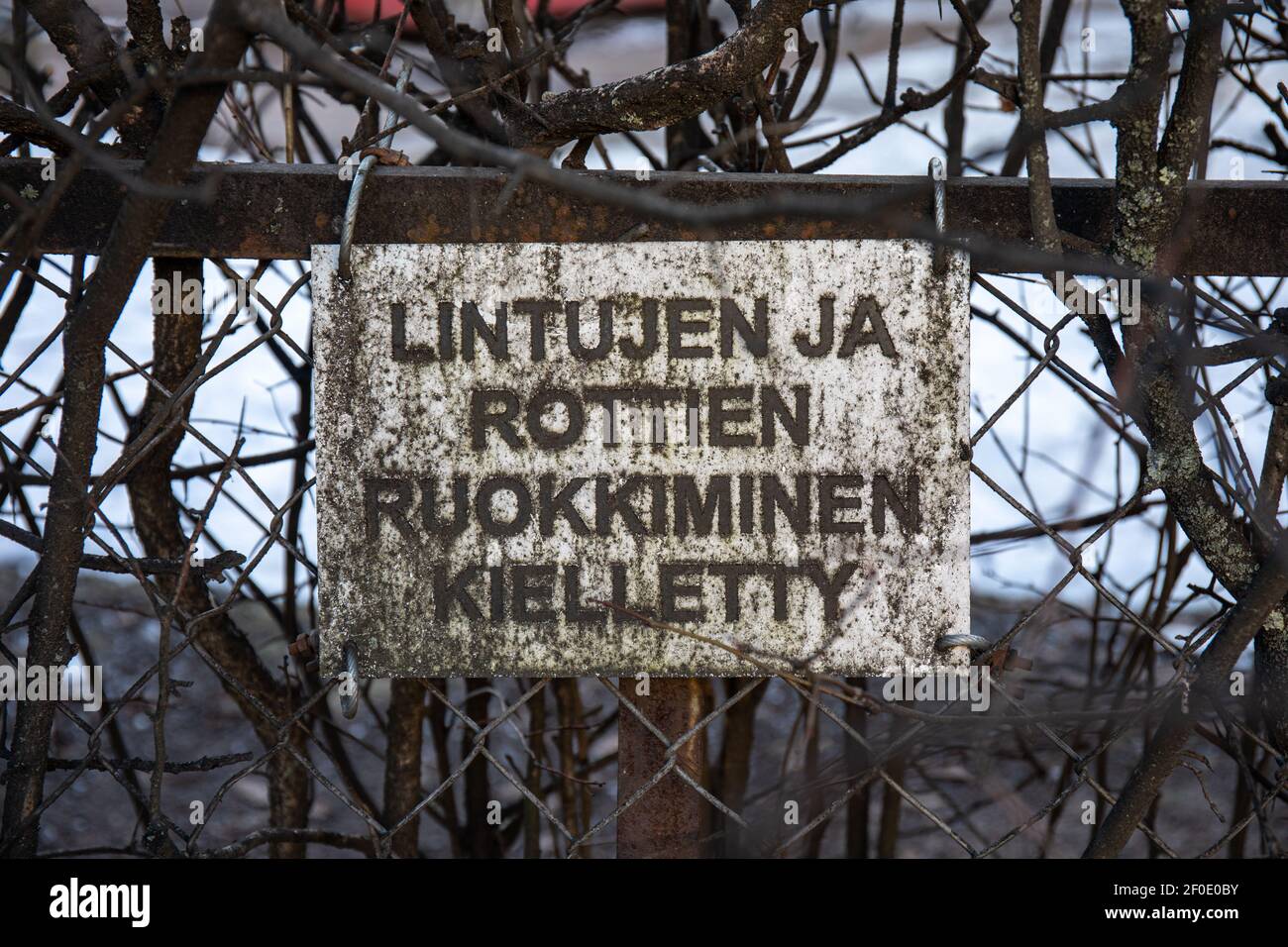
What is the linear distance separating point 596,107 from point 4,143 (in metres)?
0.74

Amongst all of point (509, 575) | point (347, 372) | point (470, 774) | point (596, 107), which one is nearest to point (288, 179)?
point (347, 372)

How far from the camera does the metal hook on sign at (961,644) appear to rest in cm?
123

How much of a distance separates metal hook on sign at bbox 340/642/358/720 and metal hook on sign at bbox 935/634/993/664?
65 centimetres

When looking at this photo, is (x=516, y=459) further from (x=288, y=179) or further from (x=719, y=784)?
(x=719, y=784)

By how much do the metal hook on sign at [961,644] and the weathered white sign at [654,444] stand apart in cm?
1

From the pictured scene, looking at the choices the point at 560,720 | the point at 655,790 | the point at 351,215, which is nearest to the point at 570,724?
the point at 560,720

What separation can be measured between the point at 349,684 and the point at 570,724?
32.5 inches

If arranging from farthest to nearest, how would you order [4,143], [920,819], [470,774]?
[920,819] < [470,774] < [4,143]

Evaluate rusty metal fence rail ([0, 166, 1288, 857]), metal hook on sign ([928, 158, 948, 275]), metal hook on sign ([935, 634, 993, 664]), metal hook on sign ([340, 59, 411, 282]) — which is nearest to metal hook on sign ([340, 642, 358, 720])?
rusty metal fence rail ([0, 166, 1288, 857])

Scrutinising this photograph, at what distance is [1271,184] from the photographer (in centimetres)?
124

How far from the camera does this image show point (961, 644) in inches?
48.3

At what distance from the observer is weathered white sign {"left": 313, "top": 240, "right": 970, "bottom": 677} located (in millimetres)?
1237

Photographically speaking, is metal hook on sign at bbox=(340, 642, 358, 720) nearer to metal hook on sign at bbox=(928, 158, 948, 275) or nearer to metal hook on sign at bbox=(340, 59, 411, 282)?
metal hook on sign at bbox=(340, 59, 411, 282)

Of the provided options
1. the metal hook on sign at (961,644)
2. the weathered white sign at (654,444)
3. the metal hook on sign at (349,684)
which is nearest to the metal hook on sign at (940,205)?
the weathered white sign at (654,444)
